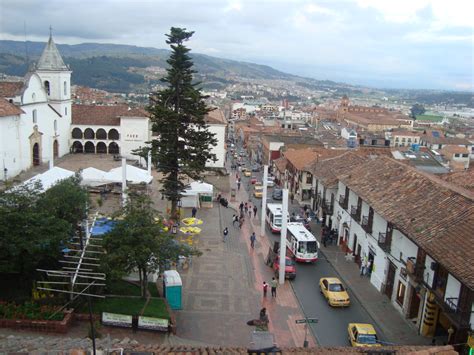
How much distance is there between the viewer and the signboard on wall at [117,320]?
15.4 metres

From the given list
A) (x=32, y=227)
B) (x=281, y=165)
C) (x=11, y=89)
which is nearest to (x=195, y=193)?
(x=281, y=165)

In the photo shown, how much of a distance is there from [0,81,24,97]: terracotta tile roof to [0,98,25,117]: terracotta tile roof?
6.54ft

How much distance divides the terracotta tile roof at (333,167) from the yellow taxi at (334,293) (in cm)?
987

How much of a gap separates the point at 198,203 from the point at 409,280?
18683 mm

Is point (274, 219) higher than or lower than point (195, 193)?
lower

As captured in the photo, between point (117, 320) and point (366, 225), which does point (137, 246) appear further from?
point (366, 225)

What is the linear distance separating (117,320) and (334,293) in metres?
8.99

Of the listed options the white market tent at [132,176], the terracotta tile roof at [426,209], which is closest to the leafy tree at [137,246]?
the terracotta tile roof at [426,209]

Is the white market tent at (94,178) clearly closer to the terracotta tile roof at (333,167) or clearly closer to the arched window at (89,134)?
the terracotta tile roof at (333,167)

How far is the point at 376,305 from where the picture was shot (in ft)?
64.6

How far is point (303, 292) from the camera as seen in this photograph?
20.6 metres

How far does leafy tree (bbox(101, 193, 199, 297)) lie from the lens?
51.3 feet

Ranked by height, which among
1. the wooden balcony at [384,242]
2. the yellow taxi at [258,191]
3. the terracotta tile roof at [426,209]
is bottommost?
the yellow taxi at [258,191]

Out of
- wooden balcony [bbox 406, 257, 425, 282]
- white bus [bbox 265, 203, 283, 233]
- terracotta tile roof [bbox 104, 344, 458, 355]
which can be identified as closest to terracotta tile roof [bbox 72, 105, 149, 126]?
white bus [bbox 265, 203, 283, 233]
